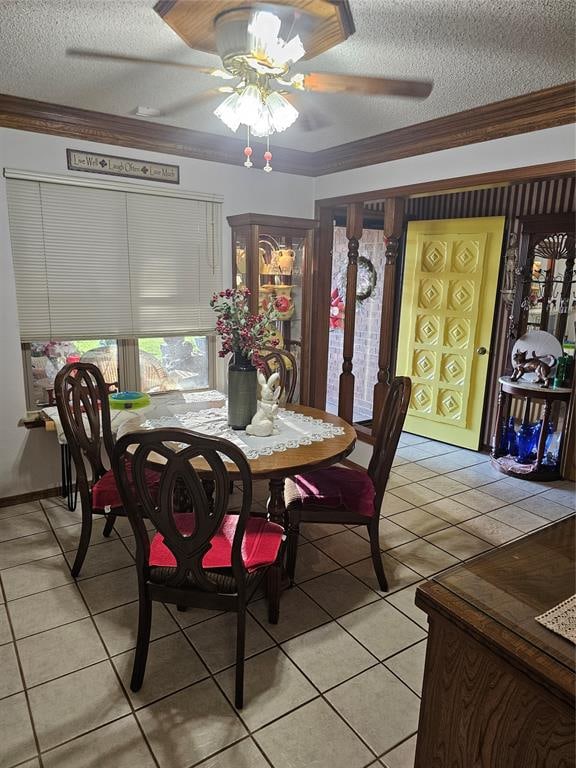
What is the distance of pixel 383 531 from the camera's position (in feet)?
9.87

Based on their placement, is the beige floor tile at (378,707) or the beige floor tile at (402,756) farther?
the beige floor tile at (378,707)

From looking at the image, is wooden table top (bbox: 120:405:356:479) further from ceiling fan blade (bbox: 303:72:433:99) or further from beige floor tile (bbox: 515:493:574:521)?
beige floor tile (bbox: 515:493:574:521)

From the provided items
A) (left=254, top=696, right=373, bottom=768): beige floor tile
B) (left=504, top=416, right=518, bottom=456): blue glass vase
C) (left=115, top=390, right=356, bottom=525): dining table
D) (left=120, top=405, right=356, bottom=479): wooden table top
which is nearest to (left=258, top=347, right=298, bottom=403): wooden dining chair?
(left=115, top=390, right=356, bottom=525): dining table

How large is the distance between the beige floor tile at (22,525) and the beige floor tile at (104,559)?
1.29 ft

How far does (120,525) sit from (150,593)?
131 cm

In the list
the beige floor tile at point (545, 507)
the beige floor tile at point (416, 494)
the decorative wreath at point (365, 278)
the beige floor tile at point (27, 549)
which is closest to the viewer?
the beige floor tile at point (27, 549)

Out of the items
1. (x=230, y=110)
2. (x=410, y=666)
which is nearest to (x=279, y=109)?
(x=230, y=110)

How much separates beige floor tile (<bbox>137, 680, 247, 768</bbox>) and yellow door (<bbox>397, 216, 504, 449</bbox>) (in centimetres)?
349

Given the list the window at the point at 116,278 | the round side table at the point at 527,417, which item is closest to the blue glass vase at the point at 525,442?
the round side table at the point at 527,417

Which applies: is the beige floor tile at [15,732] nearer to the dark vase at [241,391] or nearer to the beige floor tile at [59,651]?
the beige floor tile at [59,651]

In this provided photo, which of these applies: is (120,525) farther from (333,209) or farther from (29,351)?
(333,209)

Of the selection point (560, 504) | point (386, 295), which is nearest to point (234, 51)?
point (386, 295)

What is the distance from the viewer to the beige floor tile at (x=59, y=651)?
6.18 ft

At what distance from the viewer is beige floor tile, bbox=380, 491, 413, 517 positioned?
3.28 m
